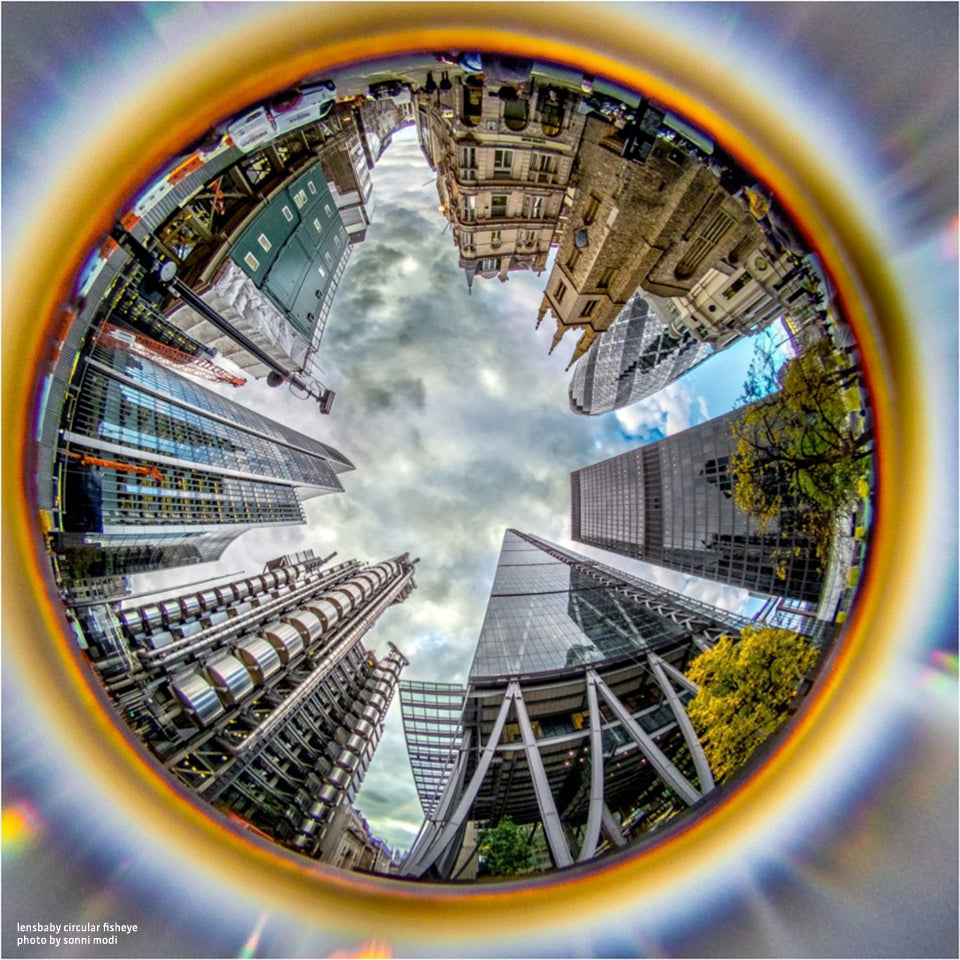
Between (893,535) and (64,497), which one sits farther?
(64,497)

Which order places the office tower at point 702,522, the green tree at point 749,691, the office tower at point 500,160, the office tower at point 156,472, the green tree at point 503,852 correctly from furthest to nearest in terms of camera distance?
the office tower at point 500,160 → the green tree at point 503,852 → the office tower at point 702,522 → the office tower at point 156,472 → the green tree at point 749,691

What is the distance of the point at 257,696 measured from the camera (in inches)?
512

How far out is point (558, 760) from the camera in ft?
39.0

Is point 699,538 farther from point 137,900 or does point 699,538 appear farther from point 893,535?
point 137,900

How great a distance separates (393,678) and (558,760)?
2564 centimetres

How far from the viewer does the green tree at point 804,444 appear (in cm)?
410

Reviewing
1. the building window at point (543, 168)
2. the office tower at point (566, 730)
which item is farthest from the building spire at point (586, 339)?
the office tower at point (566, 730)

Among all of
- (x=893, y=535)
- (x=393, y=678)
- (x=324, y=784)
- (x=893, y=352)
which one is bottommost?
(x=393, y=678)

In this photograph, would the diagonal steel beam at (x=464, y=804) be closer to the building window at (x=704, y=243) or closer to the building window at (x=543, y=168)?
the building window at (x=704, y=243)

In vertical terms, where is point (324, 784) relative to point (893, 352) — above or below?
below

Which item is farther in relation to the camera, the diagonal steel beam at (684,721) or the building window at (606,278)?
the building window at (606,278)

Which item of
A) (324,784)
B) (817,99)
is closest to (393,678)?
(324,784)

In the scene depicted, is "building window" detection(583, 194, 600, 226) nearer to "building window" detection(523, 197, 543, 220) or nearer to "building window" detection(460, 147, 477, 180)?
"building window" detection(523, 197, 543, 220)

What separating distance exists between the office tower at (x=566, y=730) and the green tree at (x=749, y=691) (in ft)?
3.38
